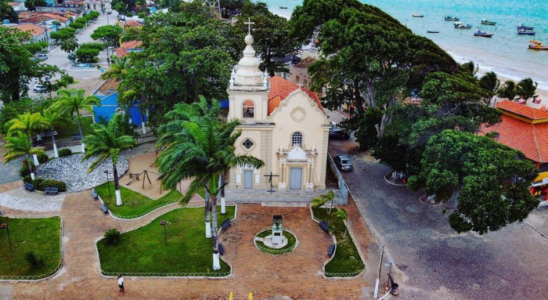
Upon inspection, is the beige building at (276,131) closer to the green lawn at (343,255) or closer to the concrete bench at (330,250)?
the green lawn at (343,255)

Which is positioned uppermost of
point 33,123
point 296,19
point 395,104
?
point 296,19

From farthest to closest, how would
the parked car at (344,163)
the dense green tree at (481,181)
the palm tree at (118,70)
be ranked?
1. the palm tree at (118,70)
2. the parked car at (344,163)
3. the dense green tree at (481,181)

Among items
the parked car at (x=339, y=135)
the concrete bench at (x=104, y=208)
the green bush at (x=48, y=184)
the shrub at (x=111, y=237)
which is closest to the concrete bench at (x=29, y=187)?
the green bush at (x=48, y=184)

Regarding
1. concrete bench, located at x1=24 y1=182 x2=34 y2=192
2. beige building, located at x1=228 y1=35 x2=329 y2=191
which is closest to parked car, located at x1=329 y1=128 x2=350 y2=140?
beige building, located at x1=228 y1=35 x2=329 y2=191

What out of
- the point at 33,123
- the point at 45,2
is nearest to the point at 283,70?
the point at 33,123

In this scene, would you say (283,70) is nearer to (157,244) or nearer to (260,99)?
(260,99)

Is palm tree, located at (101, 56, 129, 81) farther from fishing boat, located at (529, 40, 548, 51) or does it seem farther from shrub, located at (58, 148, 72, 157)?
fishing boat, located at (529, 40, 548, 51)

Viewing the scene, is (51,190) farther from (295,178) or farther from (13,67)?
(295,178)

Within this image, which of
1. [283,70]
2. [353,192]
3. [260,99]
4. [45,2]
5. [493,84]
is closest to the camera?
[260,99]
